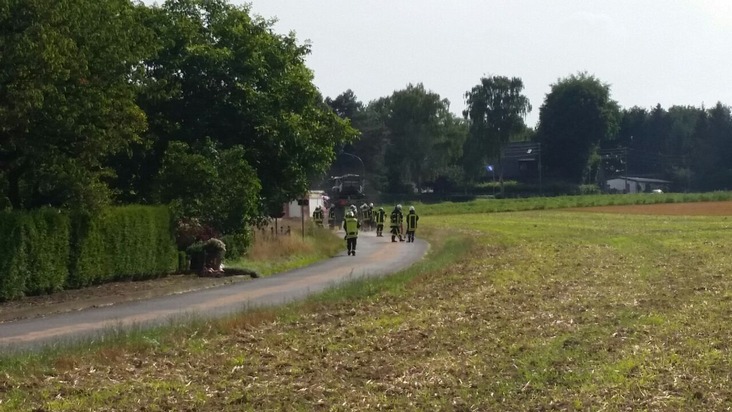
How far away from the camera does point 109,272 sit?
24.9 m

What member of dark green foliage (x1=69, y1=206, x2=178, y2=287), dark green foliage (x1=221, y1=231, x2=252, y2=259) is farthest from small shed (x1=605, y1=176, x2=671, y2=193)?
dark green foliage (x1=69, y1=206, x2=178, y2=287)

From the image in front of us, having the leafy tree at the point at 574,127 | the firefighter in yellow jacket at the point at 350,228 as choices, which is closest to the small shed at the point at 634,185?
the leafy tree at the point at 574,127

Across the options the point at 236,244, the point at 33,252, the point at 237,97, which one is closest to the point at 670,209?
the point at 237,97

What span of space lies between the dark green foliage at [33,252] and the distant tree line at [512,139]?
91.1m

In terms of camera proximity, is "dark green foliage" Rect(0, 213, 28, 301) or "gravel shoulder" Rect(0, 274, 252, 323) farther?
"dark green foliage" Rect(0, 213, 28, 301)

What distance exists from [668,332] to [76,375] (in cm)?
778

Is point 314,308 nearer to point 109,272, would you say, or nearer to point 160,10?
point 109,272

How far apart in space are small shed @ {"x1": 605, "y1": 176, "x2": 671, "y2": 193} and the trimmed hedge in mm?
119741

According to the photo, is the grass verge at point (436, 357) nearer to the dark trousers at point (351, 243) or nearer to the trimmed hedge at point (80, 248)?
the trimmed hedge at point (80, 248)

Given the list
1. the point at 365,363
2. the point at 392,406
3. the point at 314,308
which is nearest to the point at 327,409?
the point at 392,406

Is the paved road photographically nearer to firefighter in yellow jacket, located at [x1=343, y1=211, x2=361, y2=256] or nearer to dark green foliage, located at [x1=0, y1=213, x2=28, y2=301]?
dark green foliage, located at [x1=0, y1=213, x2=28, y2=301]

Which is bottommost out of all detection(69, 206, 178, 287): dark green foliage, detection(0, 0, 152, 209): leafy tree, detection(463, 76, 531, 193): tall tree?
detection(69, 206, 178, 287): dark green foliage

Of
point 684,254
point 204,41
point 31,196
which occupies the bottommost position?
point 684,254

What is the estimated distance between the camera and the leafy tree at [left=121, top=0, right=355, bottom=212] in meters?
33.9
